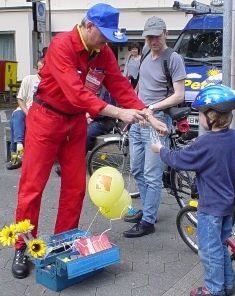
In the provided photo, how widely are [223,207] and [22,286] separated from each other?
5.19ft

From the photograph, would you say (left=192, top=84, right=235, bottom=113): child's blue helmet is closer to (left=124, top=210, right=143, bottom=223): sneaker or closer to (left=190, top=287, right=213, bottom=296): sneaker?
(left=190, top=287, right=213, bottom=296): sneaker

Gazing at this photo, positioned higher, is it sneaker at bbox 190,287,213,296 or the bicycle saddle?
the bicycle saddle

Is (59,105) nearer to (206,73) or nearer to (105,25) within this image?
(105,25)

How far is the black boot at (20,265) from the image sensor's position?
13.0 ft

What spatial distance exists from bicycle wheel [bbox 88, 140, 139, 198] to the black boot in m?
2.60

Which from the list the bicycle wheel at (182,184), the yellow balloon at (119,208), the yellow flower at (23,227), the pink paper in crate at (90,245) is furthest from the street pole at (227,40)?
the yellow flower at (23,227)

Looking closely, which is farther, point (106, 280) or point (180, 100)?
point (180, 100)

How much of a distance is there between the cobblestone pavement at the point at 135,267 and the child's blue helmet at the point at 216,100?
1.34 metres

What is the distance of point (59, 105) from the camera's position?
3.86m

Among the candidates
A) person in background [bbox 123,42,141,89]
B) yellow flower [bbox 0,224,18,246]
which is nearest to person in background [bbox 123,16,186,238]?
yellow flower [bbox 0,224,18,246]

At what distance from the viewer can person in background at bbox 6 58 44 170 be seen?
7.58 m

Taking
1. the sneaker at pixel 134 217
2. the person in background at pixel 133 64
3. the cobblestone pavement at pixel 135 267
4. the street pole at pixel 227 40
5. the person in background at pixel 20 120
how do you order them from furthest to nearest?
the person in background at pixel 133 64 < the person in background at pixel 20 120 < the sneaker at pixel 134 217 < the street pole at pixel 227 40 < the cobblestone pavement at pixel 135 267

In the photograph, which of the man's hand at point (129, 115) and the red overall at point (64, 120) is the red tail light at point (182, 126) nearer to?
the red overall at point (64, 120)

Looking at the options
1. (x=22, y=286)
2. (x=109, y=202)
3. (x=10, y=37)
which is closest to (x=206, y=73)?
(x=109, y=202)
